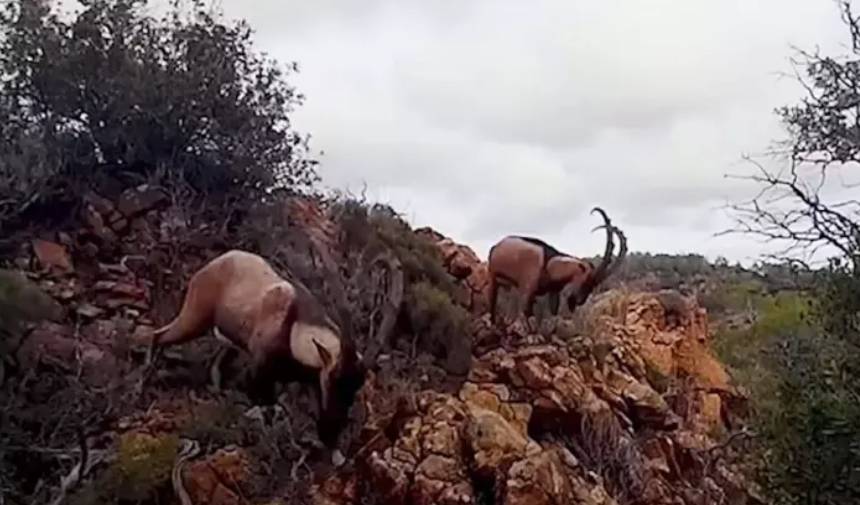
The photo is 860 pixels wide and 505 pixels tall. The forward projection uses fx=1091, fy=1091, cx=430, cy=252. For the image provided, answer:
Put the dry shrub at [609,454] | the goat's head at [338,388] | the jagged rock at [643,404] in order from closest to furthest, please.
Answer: the goat's head at [338,388] → the dry shrub at [609,454] → the jagged rock at [643,404]

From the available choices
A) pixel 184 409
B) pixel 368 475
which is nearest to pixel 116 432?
pixel 184 409

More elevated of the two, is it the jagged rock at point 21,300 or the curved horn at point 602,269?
the curved horn at point 602,269

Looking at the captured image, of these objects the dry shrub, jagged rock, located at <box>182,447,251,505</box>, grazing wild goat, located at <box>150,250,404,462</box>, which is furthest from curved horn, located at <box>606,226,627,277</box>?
jagged rock, located at <box>182,447,251,505</box>

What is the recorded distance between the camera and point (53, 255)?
11.3 metres

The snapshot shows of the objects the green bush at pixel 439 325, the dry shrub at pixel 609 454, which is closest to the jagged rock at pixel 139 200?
the green bush at pixel 439 325

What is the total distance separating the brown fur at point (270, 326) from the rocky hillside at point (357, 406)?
41 cm

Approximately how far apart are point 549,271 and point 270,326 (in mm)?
4342

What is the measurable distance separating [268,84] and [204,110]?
1.08 metres

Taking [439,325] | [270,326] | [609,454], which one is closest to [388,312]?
[439,325]

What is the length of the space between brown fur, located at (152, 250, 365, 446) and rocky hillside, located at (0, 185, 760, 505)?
0.41 m

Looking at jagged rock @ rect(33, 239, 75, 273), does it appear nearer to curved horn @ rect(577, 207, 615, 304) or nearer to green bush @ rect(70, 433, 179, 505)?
green bush @ rect(70, 433, 179, 505)

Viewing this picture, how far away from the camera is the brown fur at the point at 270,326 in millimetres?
8734

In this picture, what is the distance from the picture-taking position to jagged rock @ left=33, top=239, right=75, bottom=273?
1122 cm

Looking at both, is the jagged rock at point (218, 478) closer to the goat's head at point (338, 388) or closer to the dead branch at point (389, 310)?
the goat's head at point (338, 388)
